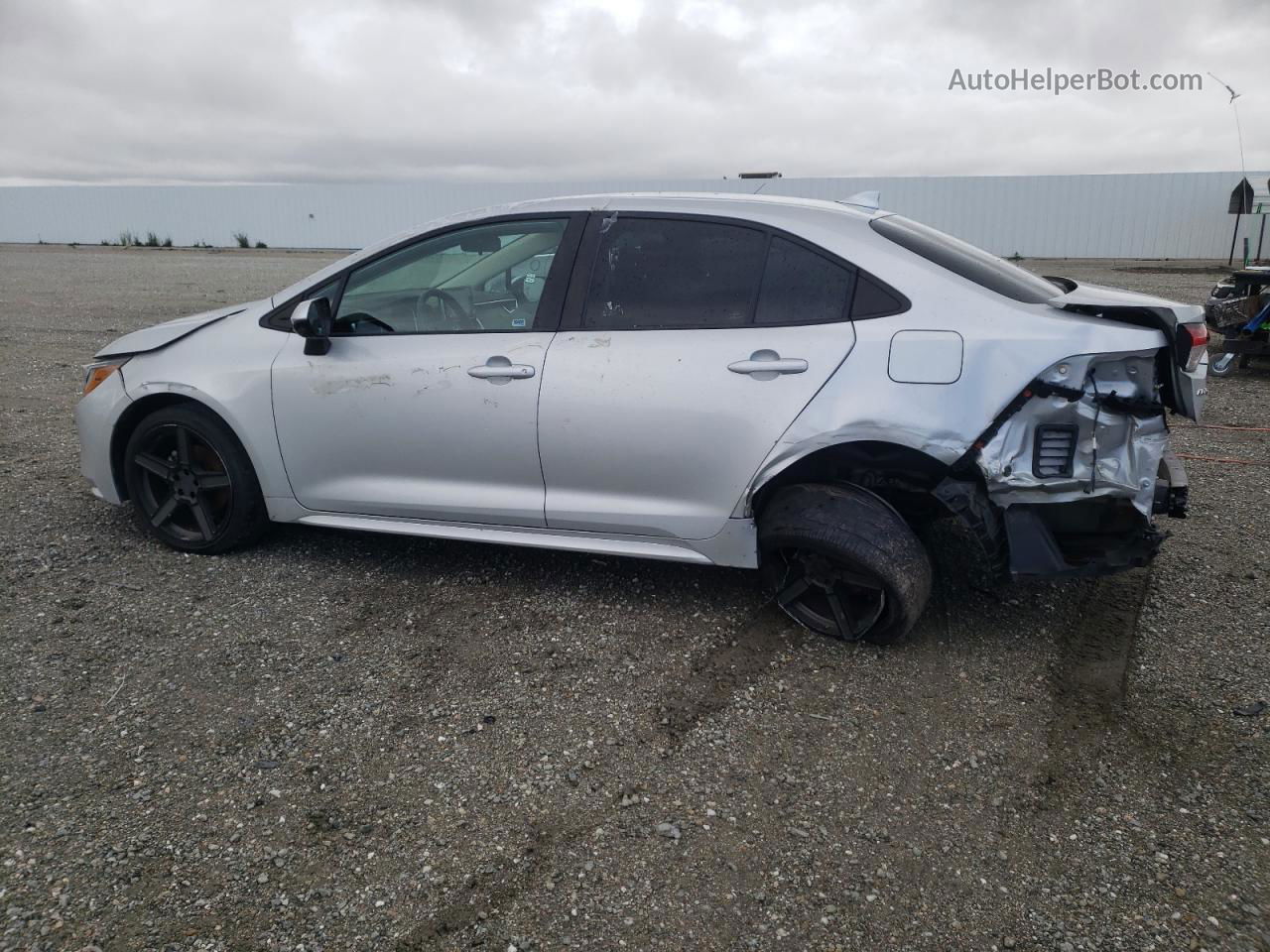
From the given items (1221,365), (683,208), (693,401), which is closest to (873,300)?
(693,401)

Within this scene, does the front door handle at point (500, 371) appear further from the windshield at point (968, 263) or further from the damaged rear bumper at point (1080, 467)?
the damaged rear bumper at point (1080, 467)

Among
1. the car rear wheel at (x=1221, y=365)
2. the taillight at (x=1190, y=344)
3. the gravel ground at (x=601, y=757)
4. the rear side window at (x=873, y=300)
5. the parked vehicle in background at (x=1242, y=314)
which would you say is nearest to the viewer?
the gravel ground at (x=601, y=757)

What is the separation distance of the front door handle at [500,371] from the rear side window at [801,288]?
95cm

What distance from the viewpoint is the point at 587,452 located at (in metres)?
3.84

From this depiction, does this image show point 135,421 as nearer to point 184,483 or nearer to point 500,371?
point 184,483

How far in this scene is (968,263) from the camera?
148 inches

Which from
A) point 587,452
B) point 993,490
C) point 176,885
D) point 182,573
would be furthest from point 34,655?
point 993,490

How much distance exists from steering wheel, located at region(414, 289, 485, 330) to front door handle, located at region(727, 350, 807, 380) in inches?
45.8

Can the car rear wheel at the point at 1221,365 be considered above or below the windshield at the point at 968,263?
below

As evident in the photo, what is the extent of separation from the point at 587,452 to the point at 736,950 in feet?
6.63

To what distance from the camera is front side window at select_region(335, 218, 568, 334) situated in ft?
13.5

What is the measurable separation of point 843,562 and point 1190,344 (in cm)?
141

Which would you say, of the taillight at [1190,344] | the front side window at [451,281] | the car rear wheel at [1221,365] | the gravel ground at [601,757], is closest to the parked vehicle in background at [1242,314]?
the car rear wheel at [1221,365]

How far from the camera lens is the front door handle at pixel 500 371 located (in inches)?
153
